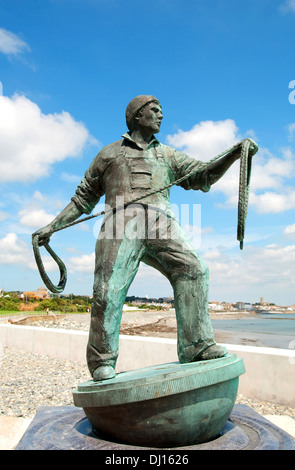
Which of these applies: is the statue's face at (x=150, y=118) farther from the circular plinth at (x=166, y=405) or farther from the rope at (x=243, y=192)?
the circular plinth at (x=166, y=405)

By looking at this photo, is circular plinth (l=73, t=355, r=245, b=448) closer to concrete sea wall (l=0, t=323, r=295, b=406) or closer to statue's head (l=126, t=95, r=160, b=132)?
statue's head (l=126, t=95, r=160, b=132)

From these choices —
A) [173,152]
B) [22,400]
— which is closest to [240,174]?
[173,152]

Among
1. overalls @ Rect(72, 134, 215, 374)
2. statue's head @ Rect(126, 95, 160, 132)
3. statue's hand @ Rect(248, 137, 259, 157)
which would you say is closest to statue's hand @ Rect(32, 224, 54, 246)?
overalls @ Rect(72, 134, 215, 374)

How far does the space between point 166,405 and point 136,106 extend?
8.30ft

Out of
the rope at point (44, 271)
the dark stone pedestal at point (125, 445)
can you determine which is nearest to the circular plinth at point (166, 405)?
the dark stone pedestal at point (125, 445)

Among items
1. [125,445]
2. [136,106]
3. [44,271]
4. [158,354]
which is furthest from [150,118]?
[158,354]

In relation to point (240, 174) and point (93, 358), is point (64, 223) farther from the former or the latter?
point (240, 174)

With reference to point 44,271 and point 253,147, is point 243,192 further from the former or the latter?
point 44,271

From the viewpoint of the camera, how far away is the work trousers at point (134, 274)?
3203mm

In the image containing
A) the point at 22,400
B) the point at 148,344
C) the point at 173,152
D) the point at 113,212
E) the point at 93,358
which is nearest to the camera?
the point at 93,358

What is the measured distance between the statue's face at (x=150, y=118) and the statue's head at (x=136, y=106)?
32mm

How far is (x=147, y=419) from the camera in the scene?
269cm
